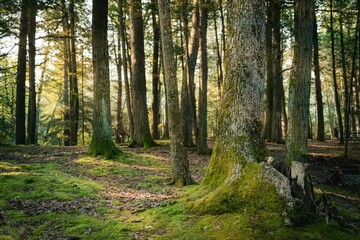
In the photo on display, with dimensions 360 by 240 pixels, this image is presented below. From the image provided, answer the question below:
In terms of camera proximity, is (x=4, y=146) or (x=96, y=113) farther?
(x=4, y=146)

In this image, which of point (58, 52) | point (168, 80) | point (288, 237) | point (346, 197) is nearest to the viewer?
point (288, 237)

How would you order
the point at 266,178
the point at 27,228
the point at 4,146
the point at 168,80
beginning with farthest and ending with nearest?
the point at 4,146
the point at 168,80
the point at 27,228
the point at 266,178

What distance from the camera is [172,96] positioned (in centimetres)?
775

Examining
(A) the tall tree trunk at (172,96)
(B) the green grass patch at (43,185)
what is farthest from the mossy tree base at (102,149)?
(A) the tall tree trunk at (172,96)

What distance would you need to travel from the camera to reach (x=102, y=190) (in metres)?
8.00

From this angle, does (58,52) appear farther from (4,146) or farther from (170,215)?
(170,215)

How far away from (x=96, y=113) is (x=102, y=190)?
17.0 feet

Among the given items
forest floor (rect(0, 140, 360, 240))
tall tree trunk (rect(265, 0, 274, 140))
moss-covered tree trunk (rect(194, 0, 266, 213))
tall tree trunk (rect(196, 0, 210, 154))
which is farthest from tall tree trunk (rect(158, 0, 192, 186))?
tall tree trunk (rect(265, 0, 274, 140))

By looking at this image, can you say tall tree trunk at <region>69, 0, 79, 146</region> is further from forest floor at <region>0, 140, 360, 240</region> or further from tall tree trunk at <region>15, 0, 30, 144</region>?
forest floor at <region>0, 140, 360, 240</region>

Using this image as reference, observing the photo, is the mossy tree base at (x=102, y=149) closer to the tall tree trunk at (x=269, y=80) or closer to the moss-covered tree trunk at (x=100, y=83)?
the moss-covered tree trunk at (x=100, y=83)

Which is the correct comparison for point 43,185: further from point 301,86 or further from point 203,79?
point 203,79

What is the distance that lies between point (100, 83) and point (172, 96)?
566 centimetres

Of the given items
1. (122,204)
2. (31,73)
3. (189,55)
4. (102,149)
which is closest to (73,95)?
(31,73)

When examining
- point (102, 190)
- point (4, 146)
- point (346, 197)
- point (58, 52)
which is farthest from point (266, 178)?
point (58, 52)
